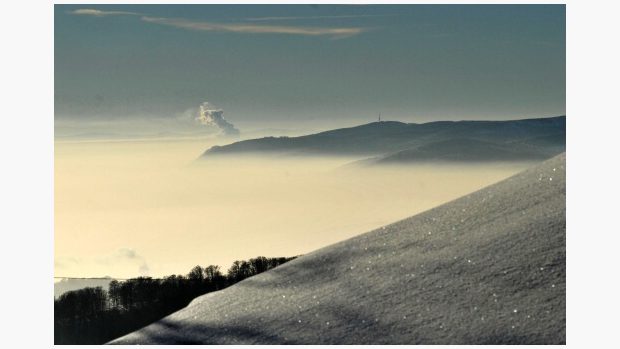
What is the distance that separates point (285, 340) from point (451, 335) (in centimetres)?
83

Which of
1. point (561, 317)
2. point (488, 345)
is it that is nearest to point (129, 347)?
point (488, 345)

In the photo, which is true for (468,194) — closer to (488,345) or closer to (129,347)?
(488,345)

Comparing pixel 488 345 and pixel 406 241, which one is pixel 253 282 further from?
pixel 488 345

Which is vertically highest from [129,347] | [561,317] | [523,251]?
[523,251]

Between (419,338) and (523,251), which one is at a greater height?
(523,251)

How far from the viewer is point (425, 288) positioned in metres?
4.03

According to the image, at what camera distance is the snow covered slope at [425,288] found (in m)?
3.73

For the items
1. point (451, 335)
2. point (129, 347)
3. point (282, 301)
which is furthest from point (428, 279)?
point (129, 347)

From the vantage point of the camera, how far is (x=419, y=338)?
3.66 meters

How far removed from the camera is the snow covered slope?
3732 millimetres

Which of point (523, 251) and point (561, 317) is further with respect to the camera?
point (523, 251)

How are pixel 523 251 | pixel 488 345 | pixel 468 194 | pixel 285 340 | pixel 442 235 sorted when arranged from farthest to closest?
pixel 468 194
pixel 442 235
pixel 523 251
pixel 285 340
pixel 488 345

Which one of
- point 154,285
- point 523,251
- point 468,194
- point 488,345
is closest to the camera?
point 488,345

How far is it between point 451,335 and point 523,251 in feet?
2.65
